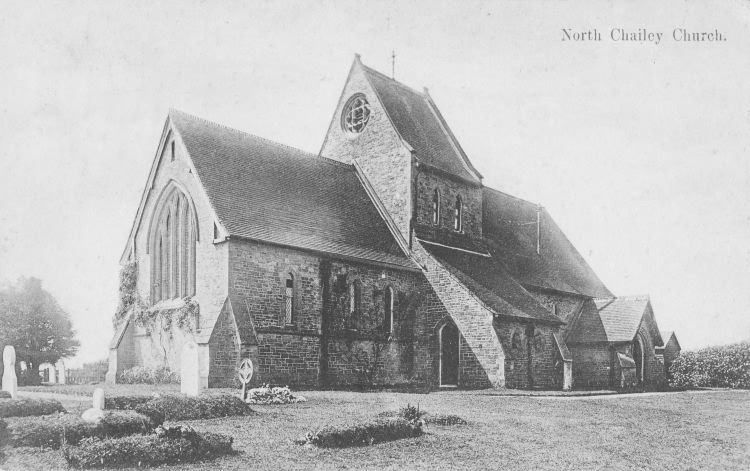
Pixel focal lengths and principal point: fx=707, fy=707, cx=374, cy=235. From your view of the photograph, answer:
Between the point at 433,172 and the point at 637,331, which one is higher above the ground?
the point at 433,172

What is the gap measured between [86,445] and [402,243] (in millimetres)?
22624

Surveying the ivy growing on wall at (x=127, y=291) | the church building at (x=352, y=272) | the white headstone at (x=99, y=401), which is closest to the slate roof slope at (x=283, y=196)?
the church building at (x=352, y=272)

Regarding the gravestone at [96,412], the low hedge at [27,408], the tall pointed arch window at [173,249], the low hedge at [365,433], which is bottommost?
the low hedge at [365,433]

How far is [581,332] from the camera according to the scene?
39344 millimetres

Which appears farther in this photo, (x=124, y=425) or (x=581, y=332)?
(x=581, y=332)

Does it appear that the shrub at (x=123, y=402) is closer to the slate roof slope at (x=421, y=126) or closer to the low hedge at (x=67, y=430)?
the low hedge at (x=67, y=430)

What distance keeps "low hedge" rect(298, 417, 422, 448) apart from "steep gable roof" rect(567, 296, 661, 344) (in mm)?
25918

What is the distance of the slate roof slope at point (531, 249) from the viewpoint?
38625 millimetres

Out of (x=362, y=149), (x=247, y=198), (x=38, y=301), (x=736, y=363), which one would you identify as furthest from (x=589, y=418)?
(x=38, y=301)

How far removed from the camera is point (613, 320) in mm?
39156

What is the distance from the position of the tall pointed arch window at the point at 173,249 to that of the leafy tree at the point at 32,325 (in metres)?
15.8

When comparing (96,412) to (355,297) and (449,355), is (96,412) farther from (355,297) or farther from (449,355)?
(449,355)

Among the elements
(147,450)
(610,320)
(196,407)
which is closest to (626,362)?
(610,320)

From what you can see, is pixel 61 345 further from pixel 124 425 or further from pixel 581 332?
pixel 124 425
